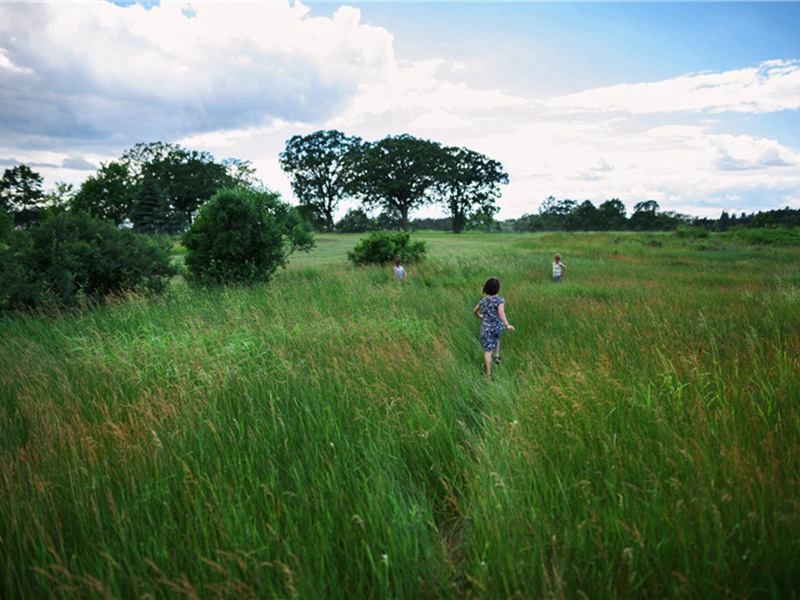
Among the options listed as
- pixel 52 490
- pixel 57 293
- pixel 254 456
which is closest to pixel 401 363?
pixel 254 456

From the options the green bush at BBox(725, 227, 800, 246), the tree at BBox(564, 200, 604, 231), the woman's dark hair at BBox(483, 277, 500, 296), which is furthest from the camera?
the tree at BBox(564, 200, 604, 231)

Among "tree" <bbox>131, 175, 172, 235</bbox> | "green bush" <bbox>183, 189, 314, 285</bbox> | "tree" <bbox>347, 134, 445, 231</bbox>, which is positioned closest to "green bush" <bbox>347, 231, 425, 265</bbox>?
"green bush" <bbox>183, 189, 314, 285</bbox>

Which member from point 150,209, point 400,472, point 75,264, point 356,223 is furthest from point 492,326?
point 150,209

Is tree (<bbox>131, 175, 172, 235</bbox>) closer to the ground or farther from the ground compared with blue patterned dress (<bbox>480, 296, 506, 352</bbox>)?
farther from the ground

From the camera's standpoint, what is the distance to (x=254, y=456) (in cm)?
312

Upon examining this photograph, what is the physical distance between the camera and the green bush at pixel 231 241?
13383 mm

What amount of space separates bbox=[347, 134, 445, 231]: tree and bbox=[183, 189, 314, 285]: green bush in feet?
148

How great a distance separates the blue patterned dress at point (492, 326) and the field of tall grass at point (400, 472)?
0.38m

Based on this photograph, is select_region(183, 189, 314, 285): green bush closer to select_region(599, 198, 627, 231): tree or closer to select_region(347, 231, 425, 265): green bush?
select_region(347, 231, 425, 265): green bush

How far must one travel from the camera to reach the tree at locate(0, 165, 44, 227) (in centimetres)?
6575

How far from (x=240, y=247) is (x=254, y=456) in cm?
1157

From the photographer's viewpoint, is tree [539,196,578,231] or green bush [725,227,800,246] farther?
tree [539,196,578,231]

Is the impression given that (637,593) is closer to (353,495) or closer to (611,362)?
(353,495)

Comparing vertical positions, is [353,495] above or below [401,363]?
below
